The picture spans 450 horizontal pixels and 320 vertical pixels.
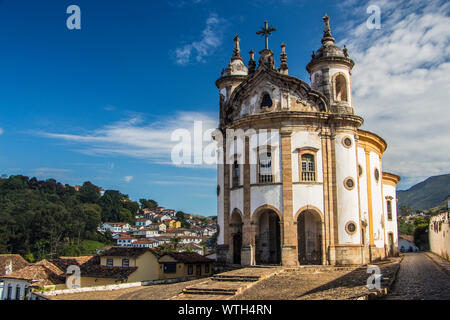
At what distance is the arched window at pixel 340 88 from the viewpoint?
975 inches

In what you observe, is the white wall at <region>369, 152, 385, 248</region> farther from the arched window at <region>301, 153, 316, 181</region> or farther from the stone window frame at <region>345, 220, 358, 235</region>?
the arched window at <region>301, 153, 316, 181</region>

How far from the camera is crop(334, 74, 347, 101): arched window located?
81.3 ft

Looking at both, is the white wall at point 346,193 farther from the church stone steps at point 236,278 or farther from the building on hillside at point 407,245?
the building on hillside at point 407,245

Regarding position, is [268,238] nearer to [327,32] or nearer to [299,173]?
[299,173]

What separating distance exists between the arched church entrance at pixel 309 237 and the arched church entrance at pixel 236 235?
3813 millimetres

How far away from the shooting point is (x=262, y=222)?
81.7ft

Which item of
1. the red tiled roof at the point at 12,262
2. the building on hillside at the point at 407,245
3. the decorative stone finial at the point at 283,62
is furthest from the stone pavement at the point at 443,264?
the red tiled roof at the point at 12,262

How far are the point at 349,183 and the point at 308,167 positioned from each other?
2472 millimetres

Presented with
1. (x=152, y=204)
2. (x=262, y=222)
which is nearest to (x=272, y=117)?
(x=262, y=222)

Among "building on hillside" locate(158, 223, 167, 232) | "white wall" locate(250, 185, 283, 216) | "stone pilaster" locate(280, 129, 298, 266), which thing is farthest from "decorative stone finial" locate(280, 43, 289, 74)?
"building on hillside" locate(158, 223, 167, 232)

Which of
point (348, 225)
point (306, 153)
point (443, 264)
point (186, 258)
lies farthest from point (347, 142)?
point (186, 258)

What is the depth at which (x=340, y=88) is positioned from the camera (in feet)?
82.6

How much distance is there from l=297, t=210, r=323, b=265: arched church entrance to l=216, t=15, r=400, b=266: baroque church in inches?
2.2

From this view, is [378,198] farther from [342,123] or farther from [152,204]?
[152,204]
